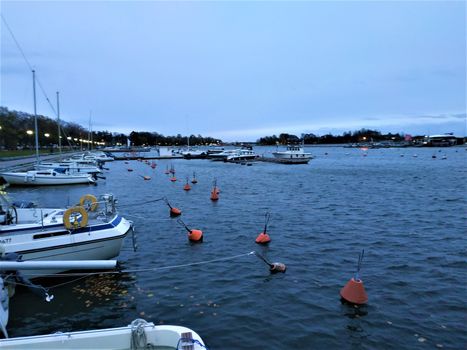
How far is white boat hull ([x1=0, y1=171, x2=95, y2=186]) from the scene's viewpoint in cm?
4113

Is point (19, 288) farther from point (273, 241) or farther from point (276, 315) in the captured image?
point (273, 241)

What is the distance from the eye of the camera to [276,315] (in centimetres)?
1070

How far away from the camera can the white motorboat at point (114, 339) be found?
6.18m

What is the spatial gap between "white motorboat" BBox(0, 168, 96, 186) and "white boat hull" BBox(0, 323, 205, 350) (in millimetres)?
39785

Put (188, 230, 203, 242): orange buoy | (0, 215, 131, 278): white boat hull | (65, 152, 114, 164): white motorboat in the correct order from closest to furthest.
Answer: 1. (0, 215, 131, 278): white boat hull
2. (188, 230, 203, 242): orange buoy
3. (65, 152, 114, 164): white motorboat

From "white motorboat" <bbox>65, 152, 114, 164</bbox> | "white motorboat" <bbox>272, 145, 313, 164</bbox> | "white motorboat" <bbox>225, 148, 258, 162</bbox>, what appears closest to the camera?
"white motorboat" <bbox>65, 152, 114, 164</bbox>

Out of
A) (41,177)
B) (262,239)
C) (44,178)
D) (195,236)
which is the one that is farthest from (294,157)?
(195,236)

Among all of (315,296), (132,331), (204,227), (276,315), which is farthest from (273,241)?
(132,331)

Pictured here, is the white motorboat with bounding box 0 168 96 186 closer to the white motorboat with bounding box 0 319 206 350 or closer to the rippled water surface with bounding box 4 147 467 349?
the rippled water surface with bounding box 4 147 467 349

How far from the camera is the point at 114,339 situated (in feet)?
20.8

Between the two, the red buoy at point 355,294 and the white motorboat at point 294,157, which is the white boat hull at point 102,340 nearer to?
the red buoy at point 355,294

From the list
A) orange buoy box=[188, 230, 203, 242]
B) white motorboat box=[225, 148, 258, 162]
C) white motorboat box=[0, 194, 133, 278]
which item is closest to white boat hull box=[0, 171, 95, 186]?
orange buoy box=[188, 230, 203, 242]

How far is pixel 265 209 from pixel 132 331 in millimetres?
21870

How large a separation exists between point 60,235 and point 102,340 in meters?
7.37
